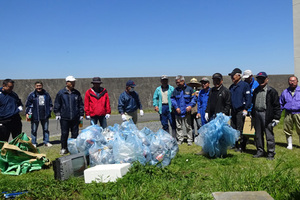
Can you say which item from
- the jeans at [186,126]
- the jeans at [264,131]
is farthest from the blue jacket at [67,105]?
the jeans at [264,131]

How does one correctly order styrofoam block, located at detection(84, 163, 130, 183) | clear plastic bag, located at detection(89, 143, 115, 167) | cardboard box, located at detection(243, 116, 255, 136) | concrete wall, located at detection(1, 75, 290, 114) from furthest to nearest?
concrete wall, located at detection(1, 75, 290, 114)
cardboard box, located at detection(243, 116, 255, 136)
clear plastic bag, located at detection(89, 143, 115, 167)
styrofoam block, located at detection(84, 163, 130, 183)

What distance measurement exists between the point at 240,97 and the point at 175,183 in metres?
3.10

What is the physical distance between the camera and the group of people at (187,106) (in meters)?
6.06

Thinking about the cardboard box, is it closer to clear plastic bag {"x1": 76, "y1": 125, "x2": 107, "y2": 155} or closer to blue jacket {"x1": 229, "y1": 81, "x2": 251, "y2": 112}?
blue jacket {"x1": 229, "y1": 81, "x2": 251, "y2": 112}

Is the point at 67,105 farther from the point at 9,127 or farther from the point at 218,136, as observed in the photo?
the point at 218,136

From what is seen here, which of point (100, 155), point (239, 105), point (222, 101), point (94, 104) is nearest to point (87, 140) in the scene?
point (100, 155)

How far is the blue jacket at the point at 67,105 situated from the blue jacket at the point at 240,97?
383 centimetres

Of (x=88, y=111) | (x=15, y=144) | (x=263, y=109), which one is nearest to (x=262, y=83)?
(x=263, y=109)

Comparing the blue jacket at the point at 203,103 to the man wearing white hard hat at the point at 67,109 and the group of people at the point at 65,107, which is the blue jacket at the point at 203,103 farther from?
the man wearing white hard hat at the point at 67,109

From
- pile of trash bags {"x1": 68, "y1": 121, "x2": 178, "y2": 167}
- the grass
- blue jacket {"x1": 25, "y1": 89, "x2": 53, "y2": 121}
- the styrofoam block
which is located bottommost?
the grass

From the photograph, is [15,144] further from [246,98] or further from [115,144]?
[246,98]

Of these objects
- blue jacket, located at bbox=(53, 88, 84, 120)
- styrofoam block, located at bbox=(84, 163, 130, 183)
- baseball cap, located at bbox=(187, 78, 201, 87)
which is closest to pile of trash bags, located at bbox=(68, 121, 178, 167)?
styrofoam block, located at bbox=(84, 163, 130, 183)

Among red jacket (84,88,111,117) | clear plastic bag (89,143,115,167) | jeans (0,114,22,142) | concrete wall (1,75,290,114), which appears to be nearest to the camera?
clear plastic bag (89,143,115,167)

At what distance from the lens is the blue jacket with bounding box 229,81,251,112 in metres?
6.55
